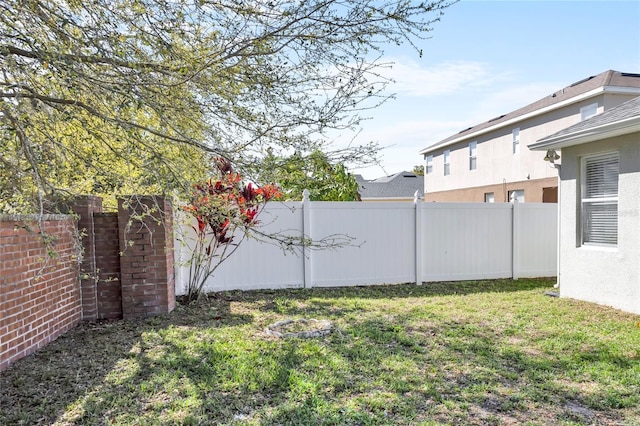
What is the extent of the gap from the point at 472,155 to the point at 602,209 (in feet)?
39.7

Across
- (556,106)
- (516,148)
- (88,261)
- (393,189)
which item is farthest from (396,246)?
(393,189)

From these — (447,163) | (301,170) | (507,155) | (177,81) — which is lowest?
(301,170)

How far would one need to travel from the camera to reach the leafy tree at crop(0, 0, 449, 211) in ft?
9.80

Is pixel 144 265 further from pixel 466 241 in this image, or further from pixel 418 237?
pixel 466 241

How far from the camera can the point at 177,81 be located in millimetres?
3461

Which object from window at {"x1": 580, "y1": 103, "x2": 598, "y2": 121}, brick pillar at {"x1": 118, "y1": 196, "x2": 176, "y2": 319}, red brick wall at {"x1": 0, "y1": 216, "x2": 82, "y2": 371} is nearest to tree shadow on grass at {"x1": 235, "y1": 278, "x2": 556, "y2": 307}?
brick pillar at {"x1": 118, "y1": 196, "x2": 176, "y2": 319}

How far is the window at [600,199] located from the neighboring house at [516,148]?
6.65 meters

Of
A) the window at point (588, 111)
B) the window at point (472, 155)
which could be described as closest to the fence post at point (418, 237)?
the window at point (588, 111)

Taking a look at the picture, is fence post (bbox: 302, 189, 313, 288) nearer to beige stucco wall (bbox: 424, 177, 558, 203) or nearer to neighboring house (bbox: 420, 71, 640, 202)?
beige stucco wall (bbox: 424, 177, 558, 203)

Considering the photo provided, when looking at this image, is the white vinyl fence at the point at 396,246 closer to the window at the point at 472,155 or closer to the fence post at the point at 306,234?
the fence post at the point at 306,234

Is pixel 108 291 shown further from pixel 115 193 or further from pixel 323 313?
pixel 323 313

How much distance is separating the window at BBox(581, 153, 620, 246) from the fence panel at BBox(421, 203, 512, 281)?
184cm

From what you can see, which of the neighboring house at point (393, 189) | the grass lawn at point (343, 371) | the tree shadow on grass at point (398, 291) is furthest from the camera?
the neighboring house at point (393, 189)

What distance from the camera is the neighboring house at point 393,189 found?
2594cm
